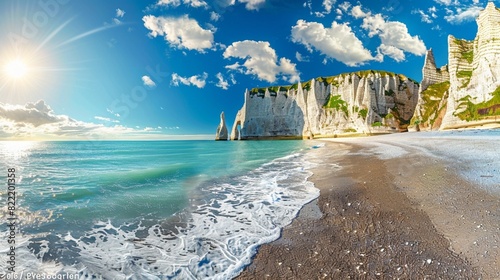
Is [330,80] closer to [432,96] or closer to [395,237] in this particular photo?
[432,96]

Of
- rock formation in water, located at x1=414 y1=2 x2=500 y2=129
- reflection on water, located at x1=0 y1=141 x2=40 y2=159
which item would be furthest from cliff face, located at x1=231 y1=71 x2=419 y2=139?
reflection on water, located at x1=0 y1=141 x2=40 y2=159

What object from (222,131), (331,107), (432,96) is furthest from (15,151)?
(432,96)

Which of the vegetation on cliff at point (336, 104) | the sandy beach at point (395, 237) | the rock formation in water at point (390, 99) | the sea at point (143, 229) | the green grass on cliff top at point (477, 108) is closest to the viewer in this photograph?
the sandy beach at point (395, 237)

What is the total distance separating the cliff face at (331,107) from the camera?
80.2 m

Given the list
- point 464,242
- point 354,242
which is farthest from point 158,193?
point 464,242

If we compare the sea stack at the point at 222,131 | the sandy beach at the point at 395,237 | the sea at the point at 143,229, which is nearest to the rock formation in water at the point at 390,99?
the sea stack at the point at 222,131

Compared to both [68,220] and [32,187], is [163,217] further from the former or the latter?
[32,187]

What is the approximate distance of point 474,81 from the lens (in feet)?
178

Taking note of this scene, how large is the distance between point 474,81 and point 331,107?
4230 centimetres

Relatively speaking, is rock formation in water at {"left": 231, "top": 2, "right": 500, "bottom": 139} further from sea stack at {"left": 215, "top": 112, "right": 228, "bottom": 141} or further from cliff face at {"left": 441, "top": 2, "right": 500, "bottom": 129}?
sea stack at {"left": 215, "top": 112, "right": 228, "bottom": 141}

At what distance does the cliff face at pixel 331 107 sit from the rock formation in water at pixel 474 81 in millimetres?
15932

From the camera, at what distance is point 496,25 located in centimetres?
5272

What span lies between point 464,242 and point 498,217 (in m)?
1.66

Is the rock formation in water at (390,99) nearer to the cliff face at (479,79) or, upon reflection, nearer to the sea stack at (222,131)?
the cliff face at (479,79)
